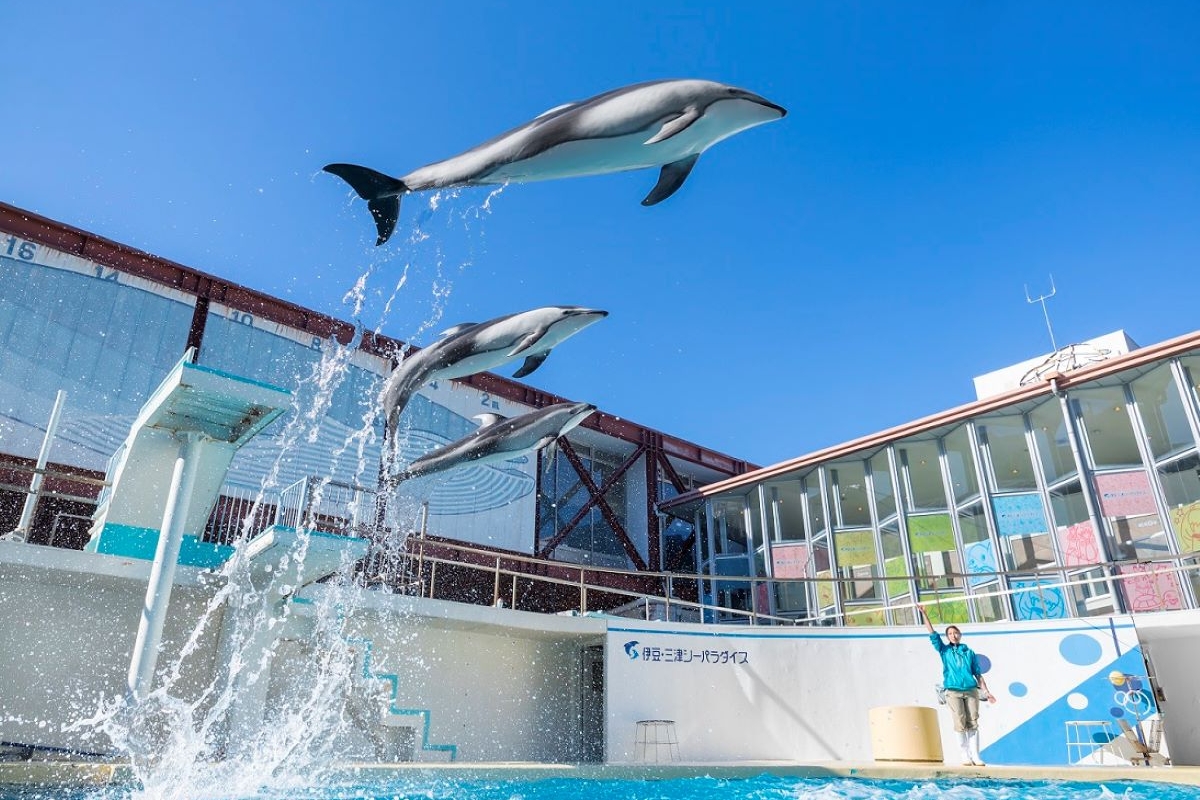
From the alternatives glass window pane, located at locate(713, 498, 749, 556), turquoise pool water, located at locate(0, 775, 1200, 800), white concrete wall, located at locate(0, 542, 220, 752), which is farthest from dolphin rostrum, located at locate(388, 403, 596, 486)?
glass window pane, located at locate(713, 498, 749, 556)

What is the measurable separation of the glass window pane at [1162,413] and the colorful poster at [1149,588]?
1756mm

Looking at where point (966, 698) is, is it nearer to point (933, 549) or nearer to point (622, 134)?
point (933, 549)

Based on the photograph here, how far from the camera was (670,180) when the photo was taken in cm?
554

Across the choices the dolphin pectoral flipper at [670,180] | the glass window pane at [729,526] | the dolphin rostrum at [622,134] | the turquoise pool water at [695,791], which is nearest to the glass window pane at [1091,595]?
the turquoise pool water at [695,791]

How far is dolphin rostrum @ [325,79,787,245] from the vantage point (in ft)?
16.6

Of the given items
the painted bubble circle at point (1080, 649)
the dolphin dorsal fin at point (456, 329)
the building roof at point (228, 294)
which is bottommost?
the painted bubble circle at point (1080, 649)

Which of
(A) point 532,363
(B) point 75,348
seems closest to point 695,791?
(A) point 532,363

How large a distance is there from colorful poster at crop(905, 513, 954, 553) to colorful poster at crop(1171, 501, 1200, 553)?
3.45 meters

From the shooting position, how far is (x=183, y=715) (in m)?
10.8

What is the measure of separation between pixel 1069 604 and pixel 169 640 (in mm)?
13217

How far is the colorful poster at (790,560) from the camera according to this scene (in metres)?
17.0

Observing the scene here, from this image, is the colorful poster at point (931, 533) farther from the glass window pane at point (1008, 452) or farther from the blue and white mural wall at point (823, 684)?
the blue and white mural wall at point (823, 684)

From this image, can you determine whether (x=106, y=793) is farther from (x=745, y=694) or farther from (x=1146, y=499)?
(x=1146, y=499)

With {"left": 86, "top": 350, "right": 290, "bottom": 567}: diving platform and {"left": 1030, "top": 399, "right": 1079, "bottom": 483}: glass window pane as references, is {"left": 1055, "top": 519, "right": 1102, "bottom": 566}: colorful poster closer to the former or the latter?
{"left": 1030, "top": 399, "right": 1079, "bottom": 483}: glass window pane
